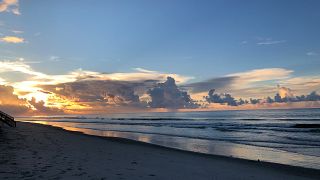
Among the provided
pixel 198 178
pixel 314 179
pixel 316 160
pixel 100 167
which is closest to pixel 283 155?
pixel 316 160

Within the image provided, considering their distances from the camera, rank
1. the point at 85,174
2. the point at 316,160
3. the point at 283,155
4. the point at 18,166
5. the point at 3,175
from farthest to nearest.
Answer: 1. the point at 283,155
2. the point at 316,160
3. the point at 18,166
4. the point at 85,174
5. the point at 3,175

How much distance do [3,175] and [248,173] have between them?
29.2 feet

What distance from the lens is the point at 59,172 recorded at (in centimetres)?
1053

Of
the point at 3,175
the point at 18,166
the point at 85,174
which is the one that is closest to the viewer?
the point at 3,175

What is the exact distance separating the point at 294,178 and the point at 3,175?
10.3 metres

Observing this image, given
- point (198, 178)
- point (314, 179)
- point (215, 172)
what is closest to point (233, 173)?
point (215, 172)

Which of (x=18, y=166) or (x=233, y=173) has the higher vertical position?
(x=18, y=166)

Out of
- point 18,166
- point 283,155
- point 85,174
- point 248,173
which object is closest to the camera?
point 85,174

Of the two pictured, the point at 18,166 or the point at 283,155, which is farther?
the point at 283,155

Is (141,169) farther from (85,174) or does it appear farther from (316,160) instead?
(316,160)

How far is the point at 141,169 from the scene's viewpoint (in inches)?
481

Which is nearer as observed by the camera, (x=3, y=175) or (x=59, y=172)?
(x=3, y=175)

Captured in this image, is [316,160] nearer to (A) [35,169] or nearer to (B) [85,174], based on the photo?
(B) [85,174]

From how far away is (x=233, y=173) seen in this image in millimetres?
12680
